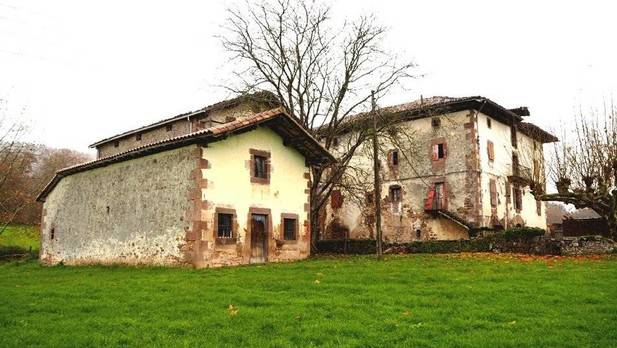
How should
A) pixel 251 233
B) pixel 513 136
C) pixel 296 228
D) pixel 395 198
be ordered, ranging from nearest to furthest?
1. pixel 251 233
2. pixel 296 228
3. pixel 395 198
4. pixel 513 136

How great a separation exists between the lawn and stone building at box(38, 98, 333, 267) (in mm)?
4402

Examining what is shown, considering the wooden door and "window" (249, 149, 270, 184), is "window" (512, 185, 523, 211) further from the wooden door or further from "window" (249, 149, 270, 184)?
the wooden door

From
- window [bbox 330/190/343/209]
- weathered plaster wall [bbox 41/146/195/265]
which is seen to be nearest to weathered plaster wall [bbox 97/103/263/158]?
weathered plaster wall [bbox 41/146/195/265]

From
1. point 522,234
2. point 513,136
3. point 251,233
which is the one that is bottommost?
point 522,234

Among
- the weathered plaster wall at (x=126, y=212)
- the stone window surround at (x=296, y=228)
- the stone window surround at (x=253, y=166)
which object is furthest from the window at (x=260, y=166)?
the weathered plaster wall at (x=126, y=212)

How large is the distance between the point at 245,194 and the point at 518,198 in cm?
2201

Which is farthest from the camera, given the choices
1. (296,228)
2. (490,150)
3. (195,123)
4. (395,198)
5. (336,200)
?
(336,200)

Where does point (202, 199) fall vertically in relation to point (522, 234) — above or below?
above

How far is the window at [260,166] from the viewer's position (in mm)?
20000

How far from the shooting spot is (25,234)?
41.0 m

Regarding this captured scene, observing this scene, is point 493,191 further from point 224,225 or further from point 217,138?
point 217,138

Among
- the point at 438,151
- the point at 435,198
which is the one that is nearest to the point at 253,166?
the point at 435,198

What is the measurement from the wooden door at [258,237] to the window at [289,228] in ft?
3.62

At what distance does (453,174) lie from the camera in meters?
30.8
